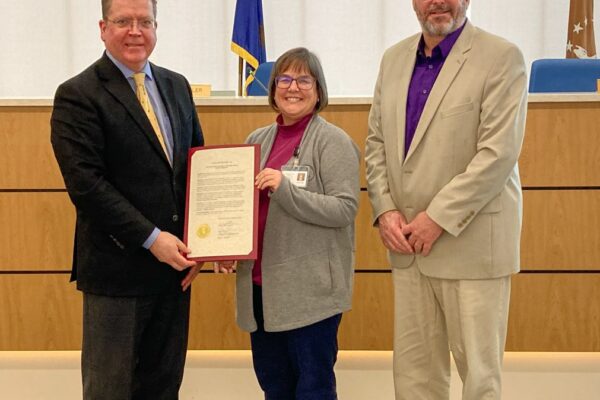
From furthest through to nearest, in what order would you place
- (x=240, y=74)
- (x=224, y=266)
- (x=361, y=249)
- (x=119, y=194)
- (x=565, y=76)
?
(x=240, y=74) < (x=565, y=76) < (x=361, y=249) < (x=224, y=266) < (x=119, y=194)

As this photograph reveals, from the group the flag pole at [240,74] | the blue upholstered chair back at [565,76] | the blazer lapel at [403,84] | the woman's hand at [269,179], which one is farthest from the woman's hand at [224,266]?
the blue upholstered chair back at [565,76]

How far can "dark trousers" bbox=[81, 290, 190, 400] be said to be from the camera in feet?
6.54

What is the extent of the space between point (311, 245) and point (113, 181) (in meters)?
0.65

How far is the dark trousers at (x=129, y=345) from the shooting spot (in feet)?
6.54

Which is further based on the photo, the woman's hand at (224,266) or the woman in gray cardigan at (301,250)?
the woman's hand at (224,266)

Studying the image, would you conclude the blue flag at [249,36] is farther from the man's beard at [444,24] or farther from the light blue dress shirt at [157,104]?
the man's beard at [444,24]

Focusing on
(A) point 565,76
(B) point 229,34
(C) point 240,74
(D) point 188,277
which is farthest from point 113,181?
(B) point 229,34

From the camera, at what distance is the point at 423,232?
6.59ft

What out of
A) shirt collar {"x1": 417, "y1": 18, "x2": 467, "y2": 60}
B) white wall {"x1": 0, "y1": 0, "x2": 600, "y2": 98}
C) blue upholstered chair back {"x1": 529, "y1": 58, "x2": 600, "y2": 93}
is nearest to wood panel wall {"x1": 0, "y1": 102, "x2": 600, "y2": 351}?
blue upholstered chair back {"x1": 529, "y1": 58, "x2": 600, "y2": 93}

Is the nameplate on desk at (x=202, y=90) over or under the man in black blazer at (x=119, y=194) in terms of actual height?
over

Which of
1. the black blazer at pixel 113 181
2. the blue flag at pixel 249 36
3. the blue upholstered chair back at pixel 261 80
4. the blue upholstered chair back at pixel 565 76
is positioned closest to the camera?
the black blazer at pixel 113 181

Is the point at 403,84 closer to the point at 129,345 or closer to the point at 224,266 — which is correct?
the point at 224,266

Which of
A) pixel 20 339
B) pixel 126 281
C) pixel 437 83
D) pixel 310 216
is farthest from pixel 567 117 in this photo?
pixel 20 339

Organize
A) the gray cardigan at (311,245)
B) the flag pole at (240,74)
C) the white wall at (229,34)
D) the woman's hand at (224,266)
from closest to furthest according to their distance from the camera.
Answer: the gray cardigan at (311,245)
the woman's hand at (224,266)
the flag pole at (240,74)
the white wall at (229,34)
